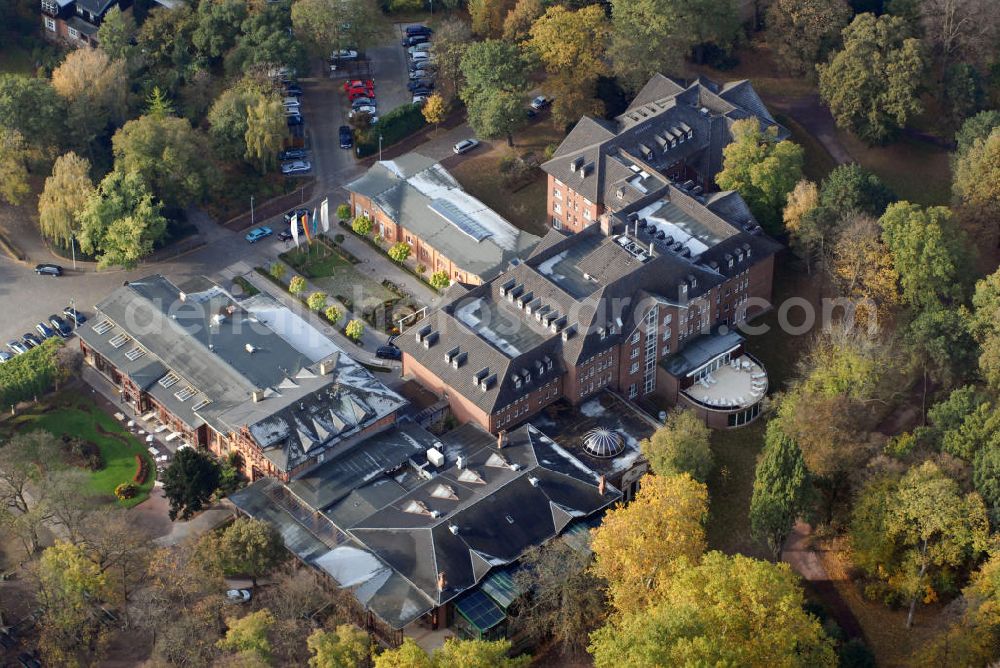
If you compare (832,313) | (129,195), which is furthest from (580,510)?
(129,195)

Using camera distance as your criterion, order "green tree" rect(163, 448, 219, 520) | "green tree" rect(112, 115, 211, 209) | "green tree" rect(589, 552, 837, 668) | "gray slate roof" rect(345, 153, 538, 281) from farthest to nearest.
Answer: "green tree" rect(112, 115, 211, 209) < "gray slate roof" rect(345, 153, 538, 281) < "green tree" rect(163, 448, 219, 520) < "green tree" rect(589, 552, 837, 668)

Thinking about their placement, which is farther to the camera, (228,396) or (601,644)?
(228,396)

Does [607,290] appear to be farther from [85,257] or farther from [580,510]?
[85,257]

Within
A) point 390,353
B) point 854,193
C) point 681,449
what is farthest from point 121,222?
point 854,193

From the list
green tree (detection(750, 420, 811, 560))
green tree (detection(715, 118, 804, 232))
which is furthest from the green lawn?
green tree (detection(715, 118, 804, 232))

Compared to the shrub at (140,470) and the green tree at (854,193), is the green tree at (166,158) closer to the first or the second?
the shrub at (140,470)

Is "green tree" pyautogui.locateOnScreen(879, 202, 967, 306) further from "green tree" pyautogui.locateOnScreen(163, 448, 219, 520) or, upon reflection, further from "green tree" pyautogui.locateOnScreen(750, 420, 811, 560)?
"green tree" pyautogui.locateOnScreen(163, 448, 219, 520)
